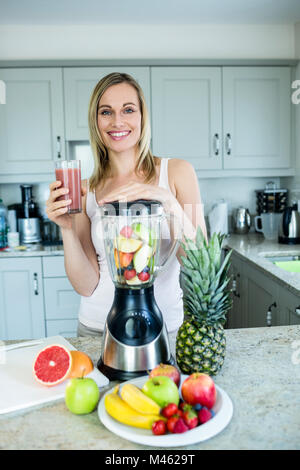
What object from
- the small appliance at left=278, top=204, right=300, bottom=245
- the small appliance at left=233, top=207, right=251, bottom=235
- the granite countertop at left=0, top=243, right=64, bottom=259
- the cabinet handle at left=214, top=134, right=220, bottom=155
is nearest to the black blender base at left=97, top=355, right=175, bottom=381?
the granite countertop at left=0, top=243, right=64, bottom=259

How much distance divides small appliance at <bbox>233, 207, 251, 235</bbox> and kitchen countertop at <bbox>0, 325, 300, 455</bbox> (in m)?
2.47

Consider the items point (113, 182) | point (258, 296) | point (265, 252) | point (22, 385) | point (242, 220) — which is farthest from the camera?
point (242, 220)

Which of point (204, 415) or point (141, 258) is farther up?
point (141, 258)

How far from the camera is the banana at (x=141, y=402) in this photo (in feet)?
2.70

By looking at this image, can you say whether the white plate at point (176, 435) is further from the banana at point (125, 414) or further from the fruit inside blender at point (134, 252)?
the fruit inside blender at point (134, 252)

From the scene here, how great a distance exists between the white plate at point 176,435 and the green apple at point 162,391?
6 centimetres

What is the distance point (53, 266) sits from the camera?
3.07 metres

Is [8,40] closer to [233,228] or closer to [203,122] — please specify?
[203,122]

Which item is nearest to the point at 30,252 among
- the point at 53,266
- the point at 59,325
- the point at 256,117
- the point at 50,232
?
the point at 53,266

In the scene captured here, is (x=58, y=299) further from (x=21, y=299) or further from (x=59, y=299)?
(x=21, y=299)

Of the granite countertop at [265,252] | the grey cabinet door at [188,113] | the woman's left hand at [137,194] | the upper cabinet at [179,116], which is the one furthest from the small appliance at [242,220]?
the woman's left hand at [137,194]

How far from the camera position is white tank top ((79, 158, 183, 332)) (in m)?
1.46

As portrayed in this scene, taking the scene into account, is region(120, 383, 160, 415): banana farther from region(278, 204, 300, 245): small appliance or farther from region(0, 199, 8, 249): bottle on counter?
region(0, 199, 8, 249): bottle on counter

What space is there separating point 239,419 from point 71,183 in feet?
2.37
